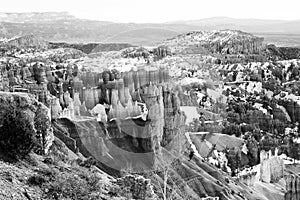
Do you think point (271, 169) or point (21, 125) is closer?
point (21, 125)

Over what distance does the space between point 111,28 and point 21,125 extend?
30.3 m

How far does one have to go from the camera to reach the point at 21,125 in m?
7.78

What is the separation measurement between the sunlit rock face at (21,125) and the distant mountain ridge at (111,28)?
2712cm

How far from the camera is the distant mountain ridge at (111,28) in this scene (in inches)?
1499

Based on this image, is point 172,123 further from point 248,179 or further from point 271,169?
point 271,169

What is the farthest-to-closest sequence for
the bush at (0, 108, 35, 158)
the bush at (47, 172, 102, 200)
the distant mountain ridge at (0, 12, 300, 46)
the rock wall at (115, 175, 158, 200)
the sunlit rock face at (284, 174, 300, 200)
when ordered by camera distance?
1. the distant mountain ridge at (0, 12, 300, 46)
2. the sunlit rock face at (284, 174, 300, 200)
3. the rock wall at (115, 175, 158, 200)
4. the bush at (0, 108, 35, 158)
5. the bush at (47, 172, 102, 200)

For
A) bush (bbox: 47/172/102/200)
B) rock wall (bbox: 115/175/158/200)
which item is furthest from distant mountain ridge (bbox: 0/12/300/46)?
bush (bbox: 47/172/102/200)

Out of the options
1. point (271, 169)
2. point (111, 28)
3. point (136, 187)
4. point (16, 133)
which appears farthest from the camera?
point (111, 28)

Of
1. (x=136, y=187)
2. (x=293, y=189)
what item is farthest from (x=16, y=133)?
(x=293, y=189)

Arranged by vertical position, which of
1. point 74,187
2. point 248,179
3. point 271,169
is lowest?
point 271,169

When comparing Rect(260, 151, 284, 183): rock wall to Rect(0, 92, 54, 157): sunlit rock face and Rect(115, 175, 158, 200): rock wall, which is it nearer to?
Rect(115, 175, 158, 200): rock wall

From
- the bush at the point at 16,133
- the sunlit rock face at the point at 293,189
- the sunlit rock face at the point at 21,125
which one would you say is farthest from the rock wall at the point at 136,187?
the sunlit rock face at the point at 293,189

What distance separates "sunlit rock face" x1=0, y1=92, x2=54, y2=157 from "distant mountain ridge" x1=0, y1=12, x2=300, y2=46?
27116mm

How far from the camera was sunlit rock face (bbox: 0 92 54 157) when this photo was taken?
767cm
